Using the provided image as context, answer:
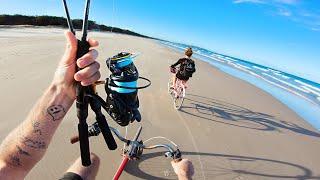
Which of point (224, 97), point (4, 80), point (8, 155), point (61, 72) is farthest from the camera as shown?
point (224, 97)

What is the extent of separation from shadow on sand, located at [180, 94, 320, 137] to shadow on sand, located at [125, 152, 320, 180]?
2.51 m

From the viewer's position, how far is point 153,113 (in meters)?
9.83

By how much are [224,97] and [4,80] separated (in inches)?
304

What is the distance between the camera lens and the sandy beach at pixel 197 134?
6598 mm

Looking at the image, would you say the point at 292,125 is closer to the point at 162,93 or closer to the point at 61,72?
the point at 162,93

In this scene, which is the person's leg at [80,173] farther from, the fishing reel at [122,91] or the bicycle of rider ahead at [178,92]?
the bicycle of rider ahead at [178,92]

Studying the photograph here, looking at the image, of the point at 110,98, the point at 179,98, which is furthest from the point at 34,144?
the point at 179,98

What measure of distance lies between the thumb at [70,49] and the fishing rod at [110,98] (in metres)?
0.02

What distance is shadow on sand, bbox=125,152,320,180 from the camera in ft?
21.1

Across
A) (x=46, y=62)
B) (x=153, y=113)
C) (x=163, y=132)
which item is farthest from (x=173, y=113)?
(x=46, y=62)

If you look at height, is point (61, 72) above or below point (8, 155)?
above

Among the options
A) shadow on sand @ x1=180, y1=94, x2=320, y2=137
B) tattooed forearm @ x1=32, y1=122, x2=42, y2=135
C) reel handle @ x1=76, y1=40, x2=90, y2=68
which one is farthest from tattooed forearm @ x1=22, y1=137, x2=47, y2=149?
shadow on sand @ x1=180, y1=94, x2=320, y2=137

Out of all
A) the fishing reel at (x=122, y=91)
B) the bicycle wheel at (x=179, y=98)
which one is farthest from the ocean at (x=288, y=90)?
the fishing reel at (x=122, y=91)

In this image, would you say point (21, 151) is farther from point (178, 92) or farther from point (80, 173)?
point (178, 92)
